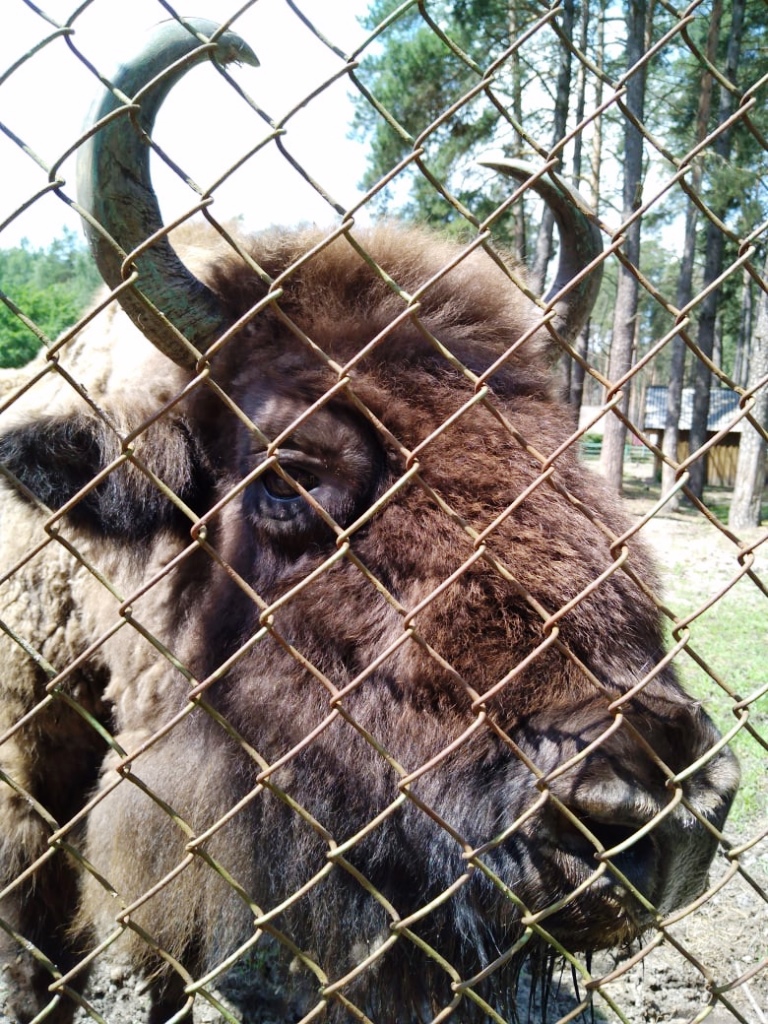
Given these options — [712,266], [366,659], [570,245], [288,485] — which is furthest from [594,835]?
[712,266]

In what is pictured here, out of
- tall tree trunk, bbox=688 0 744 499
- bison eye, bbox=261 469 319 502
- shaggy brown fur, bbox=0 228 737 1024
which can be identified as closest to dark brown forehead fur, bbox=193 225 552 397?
shaggy brown fur, bbox=0 228 737 1024

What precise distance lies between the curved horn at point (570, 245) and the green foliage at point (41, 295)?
1643mm

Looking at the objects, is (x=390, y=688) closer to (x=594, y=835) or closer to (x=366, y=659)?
(x=366, y=659)

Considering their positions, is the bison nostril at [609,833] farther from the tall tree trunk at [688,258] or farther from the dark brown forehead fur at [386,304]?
the tall tree trunk at [688,258]

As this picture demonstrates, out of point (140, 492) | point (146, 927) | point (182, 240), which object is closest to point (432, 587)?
point (140, 492)

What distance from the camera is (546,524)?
7.05 ft

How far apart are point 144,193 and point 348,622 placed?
1.31 meters

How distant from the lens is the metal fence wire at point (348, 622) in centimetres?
173

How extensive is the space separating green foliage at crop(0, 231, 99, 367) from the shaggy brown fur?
694 millimetres

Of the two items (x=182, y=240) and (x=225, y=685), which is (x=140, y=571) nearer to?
(x=225, y=685)

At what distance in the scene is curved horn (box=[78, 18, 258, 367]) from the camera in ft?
5.88

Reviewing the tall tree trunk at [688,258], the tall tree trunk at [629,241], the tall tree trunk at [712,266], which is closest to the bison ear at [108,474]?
the tall tree trunk at [629,241]

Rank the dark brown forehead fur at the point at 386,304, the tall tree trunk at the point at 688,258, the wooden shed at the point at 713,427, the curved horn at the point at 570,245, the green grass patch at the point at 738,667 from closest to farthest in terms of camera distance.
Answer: the dark brown forehead fur at the point at 386,304, the curved horn at the point at 570,245, the green grass patch at the point at 738,667, the tall tree trunk at the point at 688,258, the wooden shed at the point at 713,427

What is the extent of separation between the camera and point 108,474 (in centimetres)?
240
